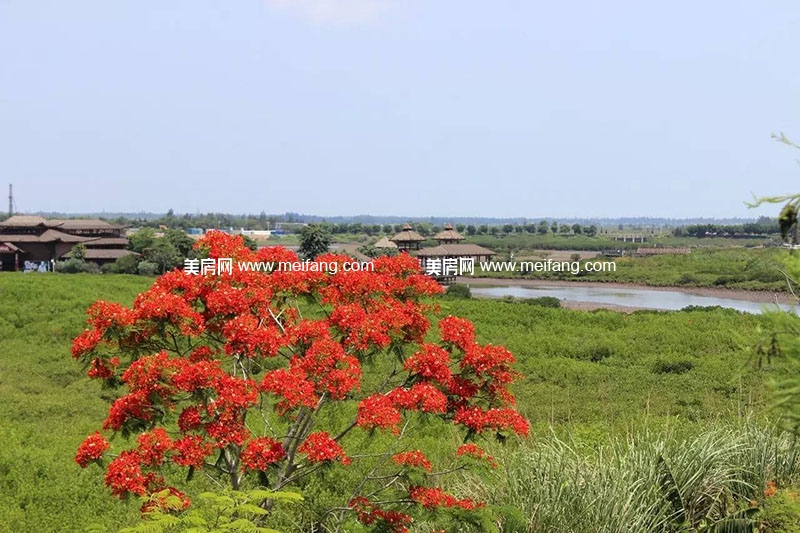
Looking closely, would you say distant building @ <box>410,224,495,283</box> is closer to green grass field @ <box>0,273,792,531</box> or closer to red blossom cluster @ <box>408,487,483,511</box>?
green grass field @ <box>0,273,792,531</box>

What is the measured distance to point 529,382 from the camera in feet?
43.1

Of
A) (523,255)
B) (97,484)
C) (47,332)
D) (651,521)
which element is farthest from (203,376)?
(523,255)

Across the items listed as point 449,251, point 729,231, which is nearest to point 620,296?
point 449,251

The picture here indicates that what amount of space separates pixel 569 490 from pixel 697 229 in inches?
3757

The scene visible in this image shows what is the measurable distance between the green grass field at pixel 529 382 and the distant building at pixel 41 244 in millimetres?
17735

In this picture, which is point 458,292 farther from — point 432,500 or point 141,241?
point 432,500

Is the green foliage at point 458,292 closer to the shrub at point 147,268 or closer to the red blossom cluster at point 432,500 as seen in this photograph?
the shrub at point 147,268

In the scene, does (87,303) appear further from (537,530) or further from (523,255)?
(523,255)

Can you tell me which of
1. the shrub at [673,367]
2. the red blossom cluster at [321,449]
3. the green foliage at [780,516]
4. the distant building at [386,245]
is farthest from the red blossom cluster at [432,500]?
the distant building at [386,245]

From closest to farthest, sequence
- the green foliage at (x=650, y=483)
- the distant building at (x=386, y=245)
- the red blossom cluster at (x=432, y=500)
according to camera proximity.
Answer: the red blossom cluster at (x=432, y=500) → the green foliage at (x=650, y=483) → the distant building at (x=386, y=245)

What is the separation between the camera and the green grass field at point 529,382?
6.78 meters

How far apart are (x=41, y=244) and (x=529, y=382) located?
3644 centimetres

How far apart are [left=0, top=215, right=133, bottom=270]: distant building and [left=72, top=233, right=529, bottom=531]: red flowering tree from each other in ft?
124

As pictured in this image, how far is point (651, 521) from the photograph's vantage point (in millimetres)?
4660
